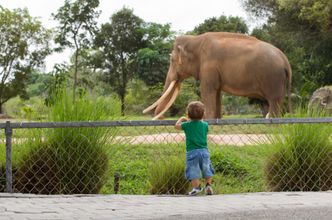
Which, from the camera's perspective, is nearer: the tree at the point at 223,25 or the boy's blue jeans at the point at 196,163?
the boy's blue jeans at the point at 196,163

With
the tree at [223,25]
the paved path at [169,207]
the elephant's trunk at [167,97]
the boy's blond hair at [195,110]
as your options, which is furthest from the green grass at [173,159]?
the tree at [223,25]

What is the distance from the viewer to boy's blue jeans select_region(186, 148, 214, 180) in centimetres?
712

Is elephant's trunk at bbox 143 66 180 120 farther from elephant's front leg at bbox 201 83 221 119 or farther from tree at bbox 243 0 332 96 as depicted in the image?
tree at bbox 243 0 332 96

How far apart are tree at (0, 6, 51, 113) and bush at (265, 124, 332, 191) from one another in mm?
37705

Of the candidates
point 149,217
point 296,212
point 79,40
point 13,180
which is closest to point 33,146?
point 13,180

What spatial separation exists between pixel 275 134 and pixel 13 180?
3.45m

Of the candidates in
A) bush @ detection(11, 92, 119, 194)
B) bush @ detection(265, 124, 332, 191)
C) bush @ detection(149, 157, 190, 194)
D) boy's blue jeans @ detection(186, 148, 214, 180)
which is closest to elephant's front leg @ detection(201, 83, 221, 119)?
bush @ detection(265, 124, 332, 191)

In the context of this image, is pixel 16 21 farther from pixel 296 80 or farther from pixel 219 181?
pixel 219 181

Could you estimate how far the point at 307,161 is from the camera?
8.07 meters

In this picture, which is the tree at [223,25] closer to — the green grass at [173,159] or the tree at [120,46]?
the tree at [120,46]

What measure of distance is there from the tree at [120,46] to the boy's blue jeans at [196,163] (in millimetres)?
38918

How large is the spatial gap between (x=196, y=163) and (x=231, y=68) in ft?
29.9

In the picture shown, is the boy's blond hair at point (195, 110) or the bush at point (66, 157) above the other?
the boy's blond hair at point (195, 110)

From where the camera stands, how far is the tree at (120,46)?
152 ft
